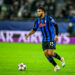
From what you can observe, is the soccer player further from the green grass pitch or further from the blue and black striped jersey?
the green grass pitch

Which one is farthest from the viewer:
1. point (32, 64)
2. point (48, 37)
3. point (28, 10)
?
point (28, 10)

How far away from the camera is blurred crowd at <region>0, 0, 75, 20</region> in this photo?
19359 mm

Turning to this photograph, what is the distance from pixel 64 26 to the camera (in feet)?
61.6

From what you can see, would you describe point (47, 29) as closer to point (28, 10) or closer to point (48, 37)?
point (48, 37)

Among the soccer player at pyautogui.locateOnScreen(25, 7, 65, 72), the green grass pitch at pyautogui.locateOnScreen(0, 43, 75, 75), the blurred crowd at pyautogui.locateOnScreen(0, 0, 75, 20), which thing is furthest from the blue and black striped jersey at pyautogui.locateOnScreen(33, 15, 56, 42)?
the blurred crowd at pyautogui.locateOnScreen(0, 0, 75, 20)

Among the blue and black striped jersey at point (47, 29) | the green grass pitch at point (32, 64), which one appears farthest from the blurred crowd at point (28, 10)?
the blue and black striped jersey at point (47, 29)

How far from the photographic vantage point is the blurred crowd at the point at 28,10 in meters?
19.4

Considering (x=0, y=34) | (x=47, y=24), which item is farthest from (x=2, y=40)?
(x=47, y=24)

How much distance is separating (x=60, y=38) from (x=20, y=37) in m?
2.77

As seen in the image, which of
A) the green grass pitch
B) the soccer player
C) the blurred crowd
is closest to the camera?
the green grass pitch

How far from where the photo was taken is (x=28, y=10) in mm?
20219

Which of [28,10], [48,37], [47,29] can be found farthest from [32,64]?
[28,10]

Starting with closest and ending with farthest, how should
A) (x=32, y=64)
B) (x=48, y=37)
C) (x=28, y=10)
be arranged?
1. (x=48, y=37)
2. (x=32, y=64)
3. (x=28, y=10)

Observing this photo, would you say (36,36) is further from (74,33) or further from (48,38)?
(48,38)
